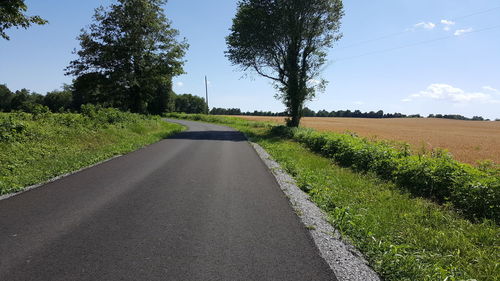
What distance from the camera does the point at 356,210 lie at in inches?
251

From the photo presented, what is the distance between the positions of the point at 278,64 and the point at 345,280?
87.1ft

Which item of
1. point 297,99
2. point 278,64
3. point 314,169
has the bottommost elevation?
point 314,169

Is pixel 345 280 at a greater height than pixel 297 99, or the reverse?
pixel 297 99

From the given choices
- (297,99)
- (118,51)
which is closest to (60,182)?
(297,99)

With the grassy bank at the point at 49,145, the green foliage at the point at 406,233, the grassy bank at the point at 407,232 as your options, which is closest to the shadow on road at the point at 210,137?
the grassy bank at the point at 49,145

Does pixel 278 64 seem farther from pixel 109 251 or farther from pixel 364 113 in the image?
pixel 364 113

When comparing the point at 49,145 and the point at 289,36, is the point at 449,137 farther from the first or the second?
the point at 49,145

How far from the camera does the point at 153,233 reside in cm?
486

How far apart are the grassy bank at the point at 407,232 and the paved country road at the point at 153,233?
0.92 m

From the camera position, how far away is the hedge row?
638 cm

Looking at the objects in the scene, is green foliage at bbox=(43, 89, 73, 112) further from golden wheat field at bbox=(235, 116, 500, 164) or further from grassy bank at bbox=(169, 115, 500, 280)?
grassy bank at bbox=(169, 115, 500, 280)

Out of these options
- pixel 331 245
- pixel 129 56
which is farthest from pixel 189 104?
pixel 331 245

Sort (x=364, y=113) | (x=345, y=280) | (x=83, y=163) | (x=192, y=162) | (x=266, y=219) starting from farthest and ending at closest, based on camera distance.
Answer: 1. (x=364, y=113)
2. (x=192, y=162)
3. (x=83, y=163)
4. (x=266, y=219)
5. (x=345, y=280)

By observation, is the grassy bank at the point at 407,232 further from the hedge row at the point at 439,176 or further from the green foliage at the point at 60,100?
the green foliage at the point at 60,100
